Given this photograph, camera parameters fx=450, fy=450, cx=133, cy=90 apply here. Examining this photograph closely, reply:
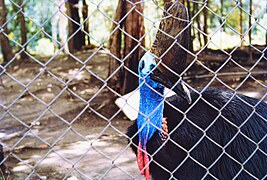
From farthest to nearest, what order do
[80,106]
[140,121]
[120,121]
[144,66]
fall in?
1. [80,106]
2. [120,121]
3. [140,121]
4. [144,66]

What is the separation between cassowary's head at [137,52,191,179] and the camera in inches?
92.0

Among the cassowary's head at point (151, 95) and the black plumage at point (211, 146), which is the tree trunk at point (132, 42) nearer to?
the black plumage at point (211, 146)

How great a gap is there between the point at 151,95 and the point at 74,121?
2110mm

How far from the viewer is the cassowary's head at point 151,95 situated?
7.66ft

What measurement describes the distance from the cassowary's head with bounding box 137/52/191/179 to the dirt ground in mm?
151

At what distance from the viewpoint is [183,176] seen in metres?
2.74

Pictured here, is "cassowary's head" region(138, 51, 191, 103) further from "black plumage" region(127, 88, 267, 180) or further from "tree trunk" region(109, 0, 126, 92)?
"tree trunk" region(109, 0, 126, 92)

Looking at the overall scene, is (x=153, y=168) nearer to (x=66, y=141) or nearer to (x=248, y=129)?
(x=248, y=129)

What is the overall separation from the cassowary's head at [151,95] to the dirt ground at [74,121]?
151mm

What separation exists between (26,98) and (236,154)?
13.0ft

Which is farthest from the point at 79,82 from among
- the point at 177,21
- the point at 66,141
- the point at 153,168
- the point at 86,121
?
the point at 177,21

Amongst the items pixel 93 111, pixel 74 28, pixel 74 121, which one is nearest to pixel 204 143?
pixel 93 111

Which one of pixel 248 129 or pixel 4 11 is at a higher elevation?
pixel 4 11

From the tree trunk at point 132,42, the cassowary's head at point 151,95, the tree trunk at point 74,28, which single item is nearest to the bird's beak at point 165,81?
the cassowary's head at point 151,95
